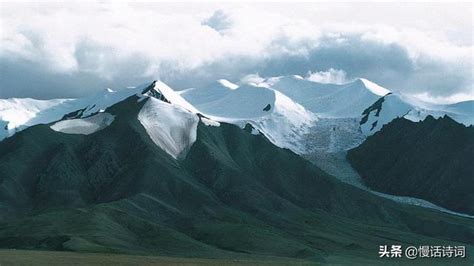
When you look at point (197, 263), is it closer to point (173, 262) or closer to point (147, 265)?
point (173, 262)

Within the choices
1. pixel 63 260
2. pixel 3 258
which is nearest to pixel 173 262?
pixel 63 260

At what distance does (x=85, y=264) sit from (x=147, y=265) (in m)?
12.5

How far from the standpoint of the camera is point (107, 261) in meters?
179

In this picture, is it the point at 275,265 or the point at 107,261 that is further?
the point at 275,265

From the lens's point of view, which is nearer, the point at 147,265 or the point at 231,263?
the point at 147,265

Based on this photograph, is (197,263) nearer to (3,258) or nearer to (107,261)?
(107,261)

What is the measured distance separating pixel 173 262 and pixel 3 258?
36182 millimetres

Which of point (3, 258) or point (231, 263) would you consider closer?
point (3, 258)

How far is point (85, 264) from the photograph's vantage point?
169 m

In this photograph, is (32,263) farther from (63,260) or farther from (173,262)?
(173,262)

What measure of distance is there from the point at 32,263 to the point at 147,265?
74.2ft

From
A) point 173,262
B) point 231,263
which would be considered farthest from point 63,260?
point 231,263

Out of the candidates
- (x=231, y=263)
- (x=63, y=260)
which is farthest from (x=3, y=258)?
(x=231, y=263)

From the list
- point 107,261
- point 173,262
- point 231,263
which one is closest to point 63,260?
point 107,261
